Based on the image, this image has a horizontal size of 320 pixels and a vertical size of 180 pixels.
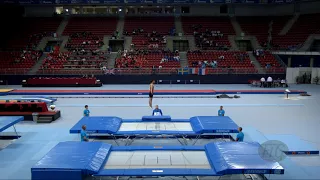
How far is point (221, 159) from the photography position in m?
8.19

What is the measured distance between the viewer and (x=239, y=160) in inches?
319

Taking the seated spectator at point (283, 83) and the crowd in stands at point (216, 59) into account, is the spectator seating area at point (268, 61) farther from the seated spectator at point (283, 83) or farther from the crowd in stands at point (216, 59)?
the seated spectator at point (283, 83)

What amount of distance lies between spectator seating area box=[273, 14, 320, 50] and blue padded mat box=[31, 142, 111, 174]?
Result: 30575 millimetres

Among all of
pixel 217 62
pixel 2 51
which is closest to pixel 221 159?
pixel 217 62

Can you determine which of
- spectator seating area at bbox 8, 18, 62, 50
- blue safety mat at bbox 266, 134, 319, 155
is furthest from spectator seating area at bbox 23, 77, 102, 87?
blue safety mat at bbox 266, 134, 319, 155

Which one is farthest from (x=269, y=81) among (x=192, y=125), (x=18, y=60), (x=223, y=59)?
(x=18, y=60)

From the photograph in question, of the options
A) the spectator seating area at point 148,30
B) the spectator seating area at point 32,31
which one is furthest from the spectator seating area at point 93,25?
the spectator seating area at point 148,30

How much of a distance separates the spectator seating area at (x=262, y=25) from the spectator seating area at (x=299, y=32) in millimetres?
1373

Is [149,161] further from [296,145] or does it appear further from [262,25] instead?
[262,25]

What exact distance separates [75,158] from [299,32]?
35.2 metres

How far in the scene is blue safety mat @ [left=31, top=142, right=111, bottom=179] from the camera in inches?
296

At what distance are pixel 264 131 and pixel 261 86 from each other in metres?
15.3

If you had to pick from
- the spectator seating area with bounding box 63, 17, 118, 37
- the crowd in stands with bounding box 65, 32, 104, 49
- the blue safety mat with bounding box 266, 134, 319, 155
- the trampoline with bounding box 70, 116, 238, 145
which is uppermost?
the spectator seating area with bounding box 63, 17, 118, 37

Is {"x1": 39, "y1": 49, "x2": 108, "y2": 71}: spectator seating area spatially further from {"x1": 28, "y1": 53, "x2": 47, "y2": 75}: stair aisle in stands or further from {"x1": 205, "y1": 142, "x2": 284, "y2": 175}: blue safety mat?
{"x1": 205, "y1": 142, "x2": 284, "y2": 175}: blue safety mat
